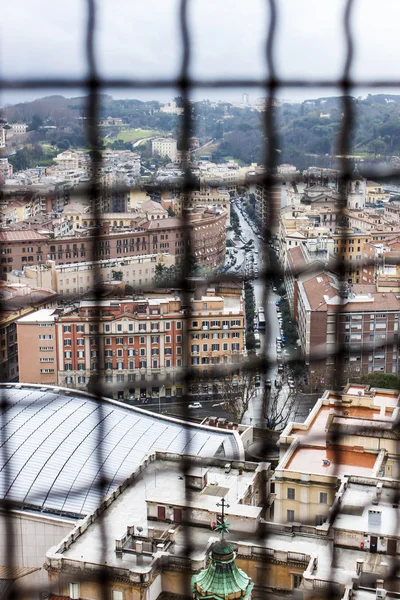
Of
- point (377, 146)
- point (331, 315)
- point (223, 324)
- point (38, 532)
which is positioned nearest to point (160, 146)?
point (223, 324)

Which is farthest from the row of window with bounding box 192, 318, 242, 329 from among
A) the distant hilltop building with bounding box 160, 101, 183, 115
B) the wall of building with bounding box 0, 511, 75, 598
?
→ the wall of building with bounding box 0, 511, 75, 598

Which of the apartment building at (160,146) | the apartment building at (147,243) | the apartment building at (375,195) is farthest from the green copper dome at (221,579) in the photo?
the apartment building at (375,195)

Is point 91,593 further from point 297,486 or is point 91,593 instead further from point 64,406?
point 64,406

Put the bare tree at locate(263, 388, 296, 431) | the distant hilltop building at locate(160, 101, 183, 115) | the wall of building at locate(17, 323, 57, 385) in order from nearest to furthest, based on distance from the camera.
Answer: the distant hilltop building at locate(160, 101, 183, 115) < the wall of building at locate(17, 323, 57, 385) < the bare tree at locate(263, 388, 296, 431)

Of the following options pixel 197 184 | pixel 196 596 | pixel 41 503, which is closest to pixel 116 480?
pixel 41 503

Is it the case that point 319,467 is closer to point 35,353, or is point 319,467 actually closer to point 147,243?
point 147,243

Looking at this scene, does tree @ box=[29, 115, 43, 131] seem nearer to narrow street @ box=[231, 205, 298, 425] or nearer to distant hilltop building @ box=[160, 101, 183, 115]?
distant hilltop building @ box=[160, 101, 183, 115]
